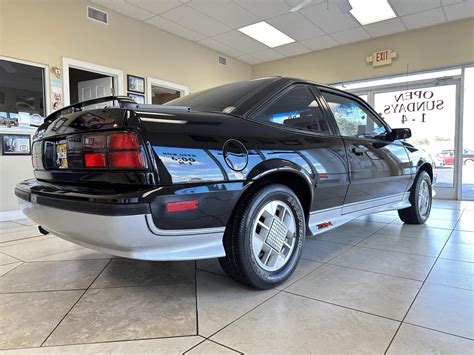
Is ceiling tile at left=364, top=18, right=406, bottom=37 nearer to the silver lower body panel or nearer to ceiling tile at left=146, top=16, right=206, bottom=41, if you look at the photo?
ceiling tile at left=146, top=16, right=206, bottom=41

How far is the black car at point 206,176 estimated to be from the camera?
132 cm

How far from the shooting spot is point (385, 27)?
613 centimetres

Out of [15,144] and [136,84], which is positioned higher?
[136,84]

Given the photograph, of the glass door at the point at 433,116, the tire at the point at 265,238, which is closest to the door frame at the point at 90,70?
the tire at the point at 265,238

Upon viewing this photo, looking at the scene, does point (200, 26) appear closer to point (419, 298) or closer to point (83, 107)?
point (83, 107)

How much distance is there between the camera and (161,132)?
1353 mm

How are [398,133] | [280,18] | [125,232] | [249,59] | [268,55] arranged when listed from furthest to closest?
[249,59] < [268,55] < [280,18] < [398,133] < [125,232]

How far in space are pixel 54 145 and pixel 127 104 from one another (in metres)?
0.57

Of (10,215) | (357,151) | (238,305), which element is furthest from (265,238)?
(10,215)

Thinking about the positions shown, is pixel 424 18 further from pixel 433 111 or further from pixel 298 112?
pixel 298 112

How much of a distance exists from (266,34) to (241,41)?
0.59 meters

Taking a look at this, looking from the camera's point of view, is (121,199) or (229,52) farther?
(229,52)

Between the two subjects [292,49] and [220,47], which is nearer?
[220,47]

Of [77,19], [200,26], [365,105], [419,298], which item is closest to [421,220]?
[365,105]
